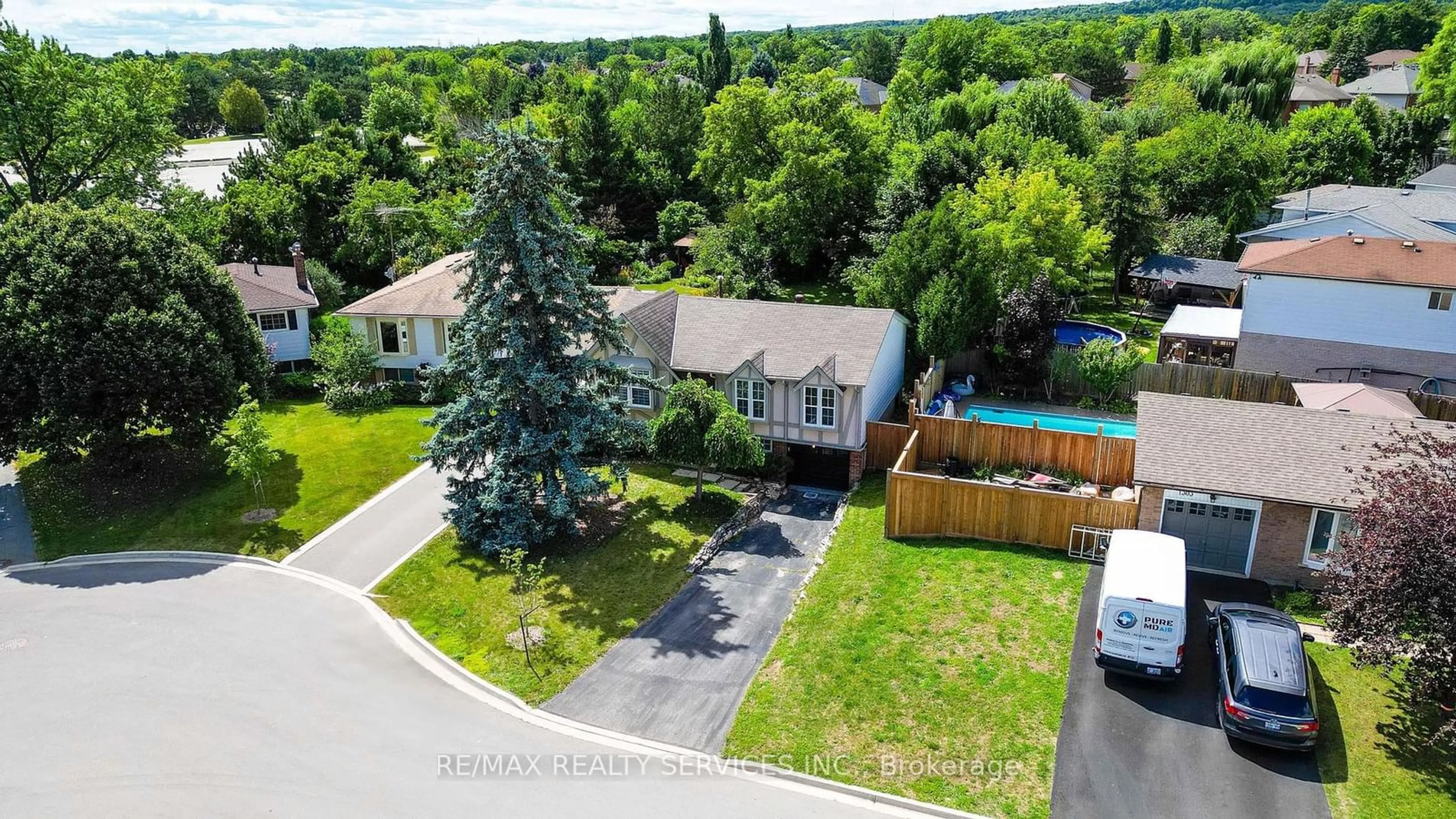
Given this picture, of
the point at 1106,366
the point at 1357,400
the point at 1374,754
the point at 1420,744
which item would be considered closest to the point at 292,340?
the point at 1106,366

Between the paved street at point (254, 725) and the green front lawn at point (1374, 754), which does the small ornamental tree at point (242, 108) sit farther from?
the green front lawn at point (1374, 754)

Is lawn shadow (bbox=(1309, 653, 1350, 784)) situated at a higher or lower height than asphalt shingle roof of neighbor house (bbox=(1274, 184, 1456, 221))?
lower

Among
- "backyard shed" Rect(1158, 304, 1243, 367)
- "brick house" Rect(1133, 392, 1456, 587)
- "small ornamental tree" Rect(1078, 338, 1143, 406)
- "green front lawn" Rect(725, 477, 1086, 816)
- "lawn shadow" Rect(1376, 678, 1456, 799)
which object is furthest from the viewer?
"backyard shed" Rect(1158, 304, 1243, 367)

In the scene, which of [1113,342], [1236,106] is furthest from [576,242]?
[1236,106]

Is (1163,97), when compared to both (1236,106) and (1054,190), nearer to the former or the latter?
(1236,106)

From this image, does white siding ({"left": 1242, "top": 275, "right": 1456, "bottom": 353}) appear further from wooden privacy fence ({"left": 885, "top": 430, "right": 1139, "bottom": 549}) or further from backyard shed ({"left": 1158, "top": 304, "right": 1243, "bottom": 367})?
wooden privacy fence ({"left": 885, "top": 430, "right": 1139, "bottom": 549})

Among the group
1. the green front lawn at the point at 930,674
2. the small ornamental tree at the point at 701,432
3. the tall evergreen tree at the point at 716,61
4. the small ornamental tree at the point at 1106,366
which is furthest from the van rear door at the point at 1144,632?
the tall evergreen tree at the point at 716,61

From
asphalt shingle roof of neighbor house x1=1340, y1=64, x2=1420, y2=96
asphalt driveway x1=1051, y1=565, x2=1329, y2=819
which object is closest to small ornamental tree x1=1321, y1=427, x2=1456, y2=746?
asphalt driveway x1=1051, y1=565, x2=1329, y2=819
